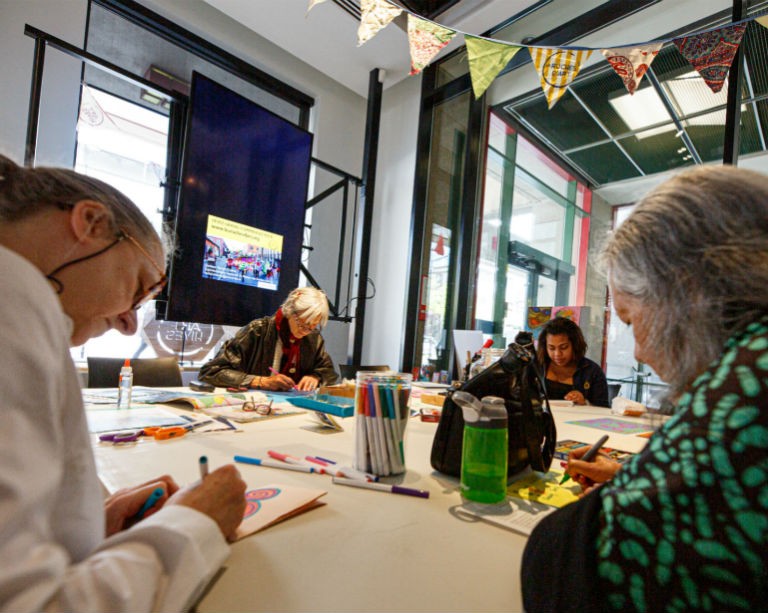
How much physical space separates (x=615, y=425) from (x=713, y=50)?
8.53 feet

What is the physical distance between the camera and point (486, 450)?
2.56 ft

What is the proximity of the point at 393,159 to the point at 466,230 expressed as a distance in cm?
142

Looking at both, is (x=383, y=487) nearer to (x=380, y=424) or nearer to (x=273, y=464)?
(x=380, y=424)

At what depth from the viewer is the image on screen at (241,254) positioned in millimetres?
3590

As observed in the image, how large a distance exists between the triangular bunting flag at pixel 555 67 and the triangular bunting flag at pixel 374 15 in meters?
1.01

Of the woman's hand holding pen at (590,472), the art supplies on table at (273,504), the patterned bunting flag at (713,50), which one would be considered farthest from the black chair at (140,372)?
the patterned bunting flag at (713,50)

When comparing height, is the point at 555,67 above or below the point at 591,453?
above

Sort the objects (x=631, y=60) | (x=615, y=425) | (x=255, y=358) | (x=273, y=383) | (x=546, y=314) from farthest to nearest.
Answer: (x=546, y=314) < (x=631, y=60) < (x=255, y=358) < (x=273, y=383) < (x=615, y=425)

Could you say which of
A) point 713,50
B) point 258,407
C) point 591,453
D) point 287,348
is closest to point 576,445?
point 591,453

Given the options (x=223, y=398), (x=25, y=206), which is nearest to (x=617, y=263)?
(x=25, y=206)

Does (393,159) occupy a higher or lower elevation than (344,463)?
higher

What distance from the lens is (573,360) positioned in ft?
9.32

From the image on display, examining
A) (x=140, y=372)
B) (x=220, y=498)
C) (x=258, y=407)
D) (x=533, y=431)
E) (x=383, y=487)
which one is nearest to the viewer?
(x=220, y=498)

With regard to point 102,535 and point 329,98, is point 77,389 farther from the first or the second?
point 329,98
